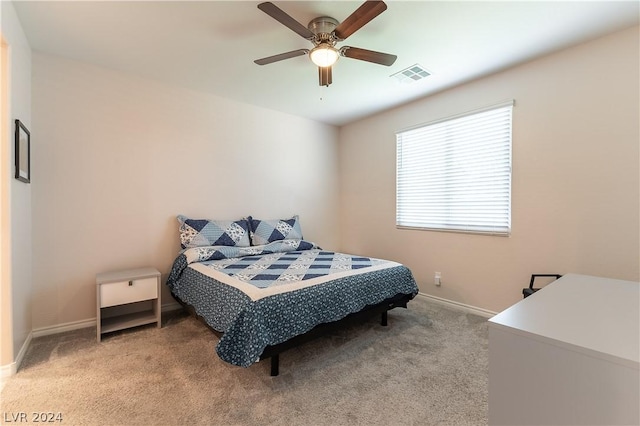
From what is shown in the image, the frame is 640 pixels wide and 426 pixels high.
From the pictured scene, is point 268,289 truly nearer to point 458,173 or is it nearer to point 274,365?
point 274,365

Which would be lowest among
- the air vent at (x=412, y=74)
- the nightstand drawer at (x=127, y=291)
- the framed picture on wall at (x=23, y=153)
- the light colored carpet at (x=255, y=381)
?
the light colored carpet at (x=255, y=381)

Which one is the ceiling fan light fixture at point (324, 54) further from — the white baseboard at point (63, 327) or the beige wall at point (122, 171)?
the white baseboard at point (63, 327)

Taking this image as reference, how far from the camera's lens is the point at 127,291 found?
99.9 inches

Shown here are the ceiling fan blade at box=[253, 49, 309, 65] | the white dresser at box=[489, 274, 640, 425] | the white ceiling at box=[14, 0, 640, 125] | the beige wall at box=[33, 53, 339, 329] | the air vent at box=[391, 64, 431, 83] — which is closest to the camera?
the white dresser at box=[489, 274, 640, 425]

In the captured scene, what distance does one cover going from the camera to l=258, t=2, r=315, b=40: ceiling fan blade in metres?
1.61

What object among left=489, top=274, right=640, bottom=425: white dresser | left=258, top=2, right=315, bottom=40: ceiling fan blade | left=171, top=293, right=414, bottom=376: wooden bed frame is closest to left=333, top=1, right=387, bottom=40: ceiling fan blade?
left=258, top=2, right=315, bottom=40: ceiling fan blade

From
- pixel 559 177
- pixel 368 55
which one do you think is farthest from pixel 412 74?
pixel 559 177

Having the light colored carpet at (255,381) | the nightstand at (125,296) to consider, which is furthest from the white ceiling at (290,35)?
the light colored carpet at (255,381)

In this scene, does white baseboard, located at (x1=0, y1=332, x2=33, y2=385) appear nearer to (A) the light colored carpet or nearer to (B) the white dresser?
(A) the light colored carpet

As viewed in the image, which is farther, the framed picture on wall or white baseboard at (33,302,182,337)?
white baseboard at (33,302,182,337)

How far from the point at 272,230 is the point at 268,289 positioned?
177cm

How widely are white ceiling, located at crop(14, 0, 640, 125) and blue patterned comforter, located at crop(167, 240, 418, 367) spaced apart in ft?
6.16

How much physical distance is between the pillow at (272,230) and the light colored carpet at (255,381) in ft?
4.26

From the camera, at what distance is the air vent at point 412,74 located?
9.21 ft
